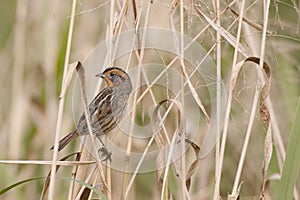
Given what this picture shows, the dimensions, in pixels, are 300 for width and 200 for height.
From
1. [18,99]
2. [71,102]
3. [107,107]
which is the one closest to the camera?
[107,107]

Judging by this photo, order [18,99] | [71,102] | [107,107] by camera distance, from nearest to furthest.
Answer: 1. [107,107]
2. [71,102]
3. [18,99]

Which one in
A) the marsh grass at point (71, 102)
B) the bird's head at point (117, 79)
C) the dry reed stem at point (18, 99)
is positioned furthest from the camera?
the dry reed stem at point (18, 99)

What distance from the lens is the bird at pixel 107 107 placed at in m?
1.43

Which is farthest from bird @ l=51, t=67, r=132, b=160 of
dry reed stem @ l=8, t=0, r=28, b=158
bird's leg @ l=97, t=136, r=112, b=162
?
dry reed stem @ l=8, t=0, r=28, b=158

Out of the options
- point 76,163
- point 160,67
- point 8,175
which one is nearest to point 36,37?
point 8,175

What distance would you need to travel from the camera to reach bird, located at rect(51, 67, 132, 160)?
1431 mm

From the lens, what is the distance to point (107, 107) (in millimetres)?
1441

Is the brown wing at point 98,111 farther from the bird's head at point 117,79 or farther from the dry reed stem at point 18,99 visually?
the dry reed stem at point 18,99

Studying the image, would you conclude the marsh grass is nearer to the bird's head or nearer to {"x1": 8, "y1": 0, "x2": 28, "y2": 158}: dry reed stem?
{"x1": 8, "y1": 0, "x2": 28, "y2": 158}: dry reed stem

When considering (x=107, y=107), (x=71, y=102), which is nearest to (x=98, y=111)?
(x=107, y=107)

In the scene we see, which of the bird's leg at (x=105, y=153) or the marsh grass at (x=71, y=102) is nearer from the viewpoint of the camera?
the bird's leg at (x=105, y=153)

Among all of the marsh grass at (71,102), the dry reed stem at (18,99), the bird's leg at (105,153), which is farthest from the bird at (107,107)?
the dry reed stem at (18,99)

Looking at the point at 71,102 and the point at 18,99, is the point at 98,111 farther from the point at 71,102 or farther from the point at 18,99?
the point at 18,99

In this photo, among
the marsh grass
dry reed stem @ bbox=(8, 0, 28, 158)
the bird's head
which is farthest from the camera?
dry reed stem @ bbox=(8, 0, 28, 158)
